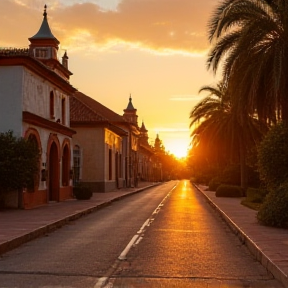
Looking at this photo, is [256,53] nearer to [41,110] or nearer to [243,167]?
[41,110]

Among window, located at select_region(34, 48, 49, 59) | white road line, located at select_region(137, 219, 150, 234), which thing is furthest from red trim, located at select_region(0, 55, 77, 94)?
white road line, located at select_region(137, 219, 150, 234)

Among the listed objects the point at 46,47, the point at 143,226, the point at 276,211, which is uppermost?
the point at 46,47

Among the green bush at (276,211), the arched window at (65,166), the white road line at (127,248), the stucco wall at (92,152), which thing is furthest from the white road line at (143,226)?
the stucco wall at (92,152)

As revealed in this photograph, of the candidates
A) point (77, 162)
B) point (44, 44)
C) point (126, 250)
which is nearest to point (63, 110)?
point (44, 44)

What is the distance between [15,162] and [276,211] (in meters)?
12.1

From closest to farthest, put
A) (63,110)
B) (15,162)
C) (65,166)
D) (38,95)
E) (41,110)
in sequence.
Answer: (15,162)
(38,95)
(41,110)
(63,110)
(65,166)

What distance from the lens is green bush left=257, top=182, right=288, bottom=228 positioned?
1634 centimetres

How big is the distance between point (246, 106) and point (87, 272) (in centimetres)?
1278

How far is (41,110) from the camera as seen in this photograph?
28.3m

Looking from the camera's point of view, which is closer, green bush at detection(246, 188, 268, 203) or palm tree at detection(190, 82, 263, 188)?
green bush at detection(246, 188, 268, 203)

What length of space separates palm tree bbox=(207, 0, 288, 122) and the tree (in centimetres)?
945

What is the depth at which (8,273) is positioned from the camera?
9.79 m

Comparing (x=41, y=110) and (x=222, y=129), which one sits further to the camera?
(x=222, y=129)

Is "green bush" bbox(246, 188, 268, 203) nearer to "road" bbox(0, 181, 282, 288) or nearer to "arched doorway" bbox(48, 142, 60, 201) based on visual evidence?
"arched doorway" bbox(48, 142, 60, 201)
